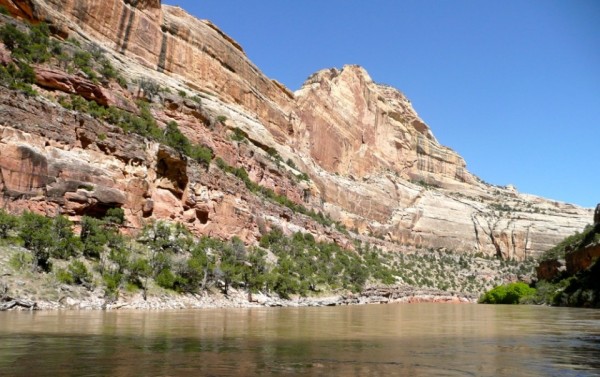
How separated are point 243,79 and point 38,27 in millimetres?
47731

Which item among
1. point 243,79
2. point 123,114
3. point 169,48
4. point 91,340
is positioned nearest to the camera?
point 91,340

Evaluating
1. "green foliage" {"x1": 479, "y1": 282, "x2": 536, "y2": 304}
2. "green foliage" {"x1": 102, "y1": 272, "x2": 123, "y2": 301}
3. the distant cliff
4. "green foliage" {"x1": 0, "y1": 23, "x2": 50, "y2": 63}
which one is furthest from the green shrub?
"green foliage" {"x1": 479, "y1": 282, "x2": 536, "y2": 304}

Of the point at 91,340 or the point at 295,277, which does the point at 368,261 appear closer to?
the point at 295,277

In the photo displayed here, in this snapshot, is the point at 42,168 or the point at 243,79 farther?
the point at 243,79

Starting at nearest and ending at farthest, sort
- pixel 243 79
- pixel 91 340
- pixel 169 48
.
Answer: pixel 91 340 → pixel 169 48 → pixel 243 79

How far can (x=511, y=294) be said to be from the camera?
71.9 m

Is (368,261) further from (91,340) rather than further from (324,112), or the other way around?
(91,340)

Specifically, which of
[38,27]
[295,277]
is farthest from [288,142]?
[38,27]

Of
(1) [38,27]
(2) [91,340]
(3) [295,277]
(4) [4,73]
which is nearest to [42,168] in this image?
(4) [4,73]

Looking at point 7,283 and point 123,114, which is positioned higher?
point 123,114

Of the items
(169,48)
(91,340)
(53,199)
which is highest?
(169,48)

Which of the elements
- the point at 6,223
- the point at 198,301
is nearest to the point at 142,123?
the point at 198,301

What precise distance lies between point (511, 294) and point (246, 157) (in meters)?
44.3

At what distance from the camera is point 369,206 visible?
372 feet
